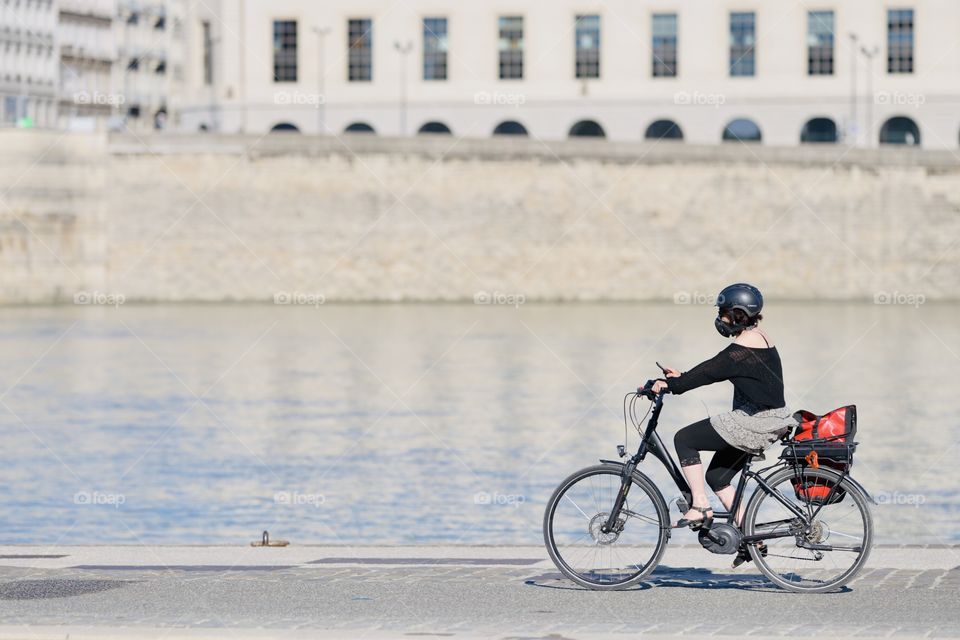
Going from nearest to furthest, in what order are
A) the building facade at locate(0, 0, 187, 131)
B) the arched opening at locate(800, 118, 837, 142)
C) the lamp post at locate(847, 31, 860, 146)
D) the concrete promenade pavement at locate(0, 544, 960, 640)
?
the concrete promenade pavement at locate(0, 544, 960, 640) → the lamp post at locate(847, 31, 860, 146) → the arched opening at locate(800, 118, 837, 142) → the building facade at locate(0, 0, 187, 131)

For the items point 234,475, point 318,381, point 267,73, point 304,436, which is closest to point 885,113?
point 267,73

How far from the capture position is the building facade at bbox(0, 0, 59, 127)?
79.3 meters

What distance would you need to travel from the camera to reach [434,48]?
6956 cm

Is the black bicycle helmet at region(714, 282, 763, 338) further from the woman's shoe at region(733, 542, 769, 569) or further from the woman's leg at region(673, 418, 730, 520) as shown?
the woman's shoe at region(733, 542, 769, 569)

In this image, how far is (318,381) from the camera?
1387 inches

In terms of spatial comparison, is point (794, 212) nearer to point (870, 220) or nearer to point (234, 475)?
point (870, 220)

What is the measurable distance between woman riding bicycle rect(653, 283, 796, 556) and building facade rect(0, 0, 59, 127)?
69.9 meters

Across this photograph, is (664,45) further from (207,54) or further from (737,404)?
(737,404)

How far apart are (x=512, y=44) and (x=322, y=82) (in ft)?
23.8

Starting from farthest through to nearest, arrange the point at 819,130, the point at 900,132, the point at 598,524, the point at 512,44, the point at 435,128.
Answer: the point at 435,128 < the point at 512,44 < the point at 819,130 < the point at 900,132 < the point at 598,524

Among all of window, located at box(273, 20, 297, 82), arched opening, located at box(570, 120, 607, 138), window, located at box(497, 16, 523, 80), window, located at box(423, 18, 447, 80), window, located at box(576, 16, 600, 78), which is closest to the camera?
window, located at box(576, 16, 600, 78)

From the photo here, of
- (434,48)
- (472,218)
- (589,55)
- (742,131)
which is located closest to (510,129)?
(589,55)

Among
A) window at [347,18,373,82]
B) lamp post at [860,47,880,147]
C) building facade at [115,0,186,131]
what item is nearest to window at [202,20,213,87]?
window at [347,18,373,82]

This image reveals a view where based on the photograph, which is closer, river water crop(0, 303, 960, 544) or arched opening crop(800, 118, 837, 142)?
river water crop(0, 303, 960, 544)
